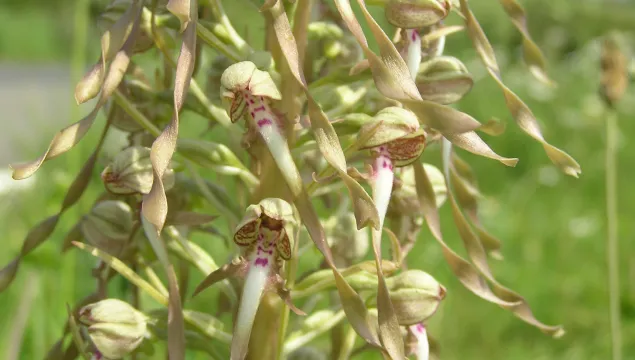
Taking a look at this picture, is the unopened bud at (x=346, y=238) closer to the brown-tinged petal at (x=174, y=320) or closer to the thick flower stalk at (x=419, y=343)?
the thick flower stalk at (x=419, y=343)

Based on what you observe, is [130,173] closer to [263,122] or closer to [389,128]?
[263,122]

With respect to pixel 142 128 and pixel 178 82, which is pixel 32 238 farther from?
pixel 178 82

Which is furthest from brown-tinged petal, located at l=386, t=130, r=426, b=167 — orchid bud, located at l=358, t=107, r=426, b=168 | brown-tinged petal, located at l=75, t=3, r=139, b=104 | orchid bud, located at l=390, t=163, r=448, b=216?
brown-tinged petal, located at l=75, t=3, r=139, b=104

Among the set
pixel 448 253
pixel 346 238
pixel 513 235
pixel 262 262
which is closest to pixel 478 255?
pixel 448 253

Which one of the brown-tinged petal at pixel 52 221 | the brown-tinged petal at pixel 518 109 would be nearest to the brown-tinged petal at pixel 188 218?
the brown-tinged petal at pixel 52 221

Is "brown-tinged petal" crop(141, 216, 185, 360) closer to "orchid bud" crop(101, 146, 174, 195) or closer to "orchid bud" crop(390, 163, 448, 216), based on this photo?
"orchid bud" crop(101, 146, 174, 195)

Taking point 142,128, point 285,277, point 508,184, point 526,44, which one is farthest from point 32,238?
point 508,184
